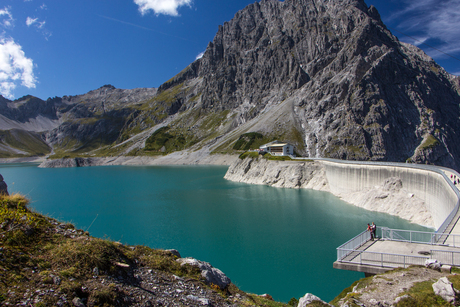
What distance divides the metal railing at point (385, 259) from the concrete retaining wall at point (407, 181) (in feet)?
57.5

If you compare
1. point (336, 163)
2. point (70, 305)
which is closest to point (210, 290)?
point (70, 305)

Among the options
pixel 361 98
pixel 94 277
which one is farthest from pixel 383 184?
pixel 361 98

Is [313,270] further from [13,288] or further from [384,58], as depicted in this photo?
[384,58]

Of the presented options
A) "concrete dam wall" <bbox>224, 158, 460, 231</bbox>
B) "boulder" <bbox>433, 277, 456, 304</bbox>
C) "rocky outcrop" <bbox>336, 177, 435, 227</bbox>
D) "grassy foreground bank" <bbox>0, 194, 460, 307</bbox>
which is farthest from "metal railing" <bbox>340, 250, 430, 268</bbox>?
"rocky outcrop" <bbox>336, 177, 435, 227</bbox>

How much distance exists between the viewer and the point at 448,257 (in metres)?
15.9

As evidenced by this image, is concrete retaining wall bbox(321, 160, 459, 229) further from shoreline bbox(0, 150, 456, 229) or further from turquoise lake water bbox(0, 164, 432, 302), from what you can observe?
turquoise lake water bbox(0, 164, 432, 302)

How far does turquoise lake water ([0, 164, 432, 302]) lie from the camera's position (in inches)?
888

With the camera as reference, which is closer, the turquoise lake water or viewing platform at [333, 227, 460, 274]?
viewing platform at [333, 227, 460, 274]

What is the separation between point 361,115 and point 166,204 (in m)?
117

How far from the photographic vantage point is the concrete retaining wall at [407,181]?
32.1 meters

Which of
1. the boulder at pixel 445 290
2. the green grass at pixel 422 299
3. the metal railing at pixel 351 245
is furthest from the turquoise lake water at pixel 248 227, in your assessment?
the boulder at pixel 445 290

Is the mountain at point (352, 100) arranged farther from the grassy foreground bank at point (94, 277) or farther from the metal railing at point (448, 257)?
the grassy foreground bank at point (94, 277)

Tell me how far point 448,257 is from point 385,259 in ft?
11.8

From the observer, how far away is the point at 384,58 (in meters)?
139
